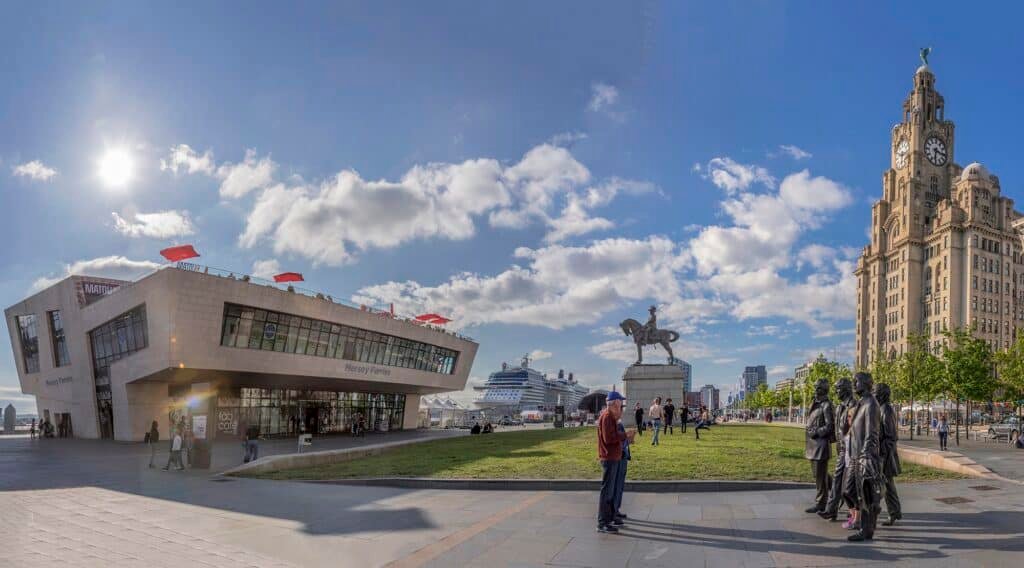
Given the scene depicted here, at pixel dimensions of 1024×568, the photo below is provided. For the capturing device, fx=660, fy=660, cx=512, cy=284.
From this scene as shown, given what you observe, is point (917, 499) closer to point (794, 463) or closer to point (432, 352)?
point (794, 463)

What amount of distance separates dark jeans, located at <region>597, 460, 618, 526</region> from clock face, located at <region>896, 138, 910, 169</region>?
140935mm

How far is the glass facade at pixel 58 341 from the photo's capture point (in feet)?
171

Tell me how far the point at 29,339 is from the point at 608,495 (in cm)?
6457

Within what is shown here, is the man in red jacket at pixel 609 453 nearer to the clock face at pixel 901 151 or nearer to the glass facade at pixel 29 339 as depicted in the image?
the glass facade at pixel 29 339

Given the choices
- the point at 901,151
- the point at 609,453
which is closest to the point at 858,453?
the point at 609,453

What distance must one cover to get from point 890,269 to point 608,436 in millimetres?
135310

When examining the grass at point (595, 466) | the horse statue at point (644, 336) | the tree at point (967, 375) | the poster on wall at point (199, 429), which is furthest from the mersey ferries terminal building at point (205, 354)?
the tree at point (967, 375)

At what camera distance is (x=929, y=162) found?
12550 cm

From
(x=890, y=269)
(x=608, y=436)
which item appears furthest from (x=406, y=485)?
(x=890, y=269)

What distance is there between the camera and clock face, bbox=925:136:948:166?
413ft

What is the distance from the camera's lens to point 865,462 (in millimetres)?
9203

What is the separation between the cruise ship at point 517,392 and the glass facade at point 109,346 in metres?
99.6

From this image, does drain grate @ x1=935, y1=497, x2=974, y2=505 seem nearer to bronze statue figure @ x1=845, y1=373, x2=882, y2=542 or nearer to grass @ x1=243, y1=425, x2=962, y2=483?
grass @ x1=243, y1=425, x2=962, y2=483

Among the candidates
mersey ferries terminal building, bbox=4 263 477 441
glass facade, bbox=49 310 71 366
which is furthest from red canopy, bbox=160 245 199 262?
glass facade, bbox=49 310 71 366
